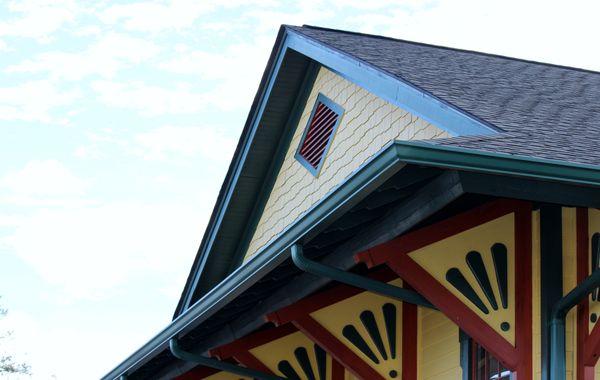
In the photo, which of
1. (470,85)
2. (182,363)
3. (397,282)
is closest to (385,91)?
(470,85)

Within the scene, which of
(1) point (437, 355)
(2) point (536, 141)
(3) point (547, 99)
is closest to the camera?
(2) point (536, 141)

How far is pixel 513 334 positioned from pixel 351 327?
256 cm

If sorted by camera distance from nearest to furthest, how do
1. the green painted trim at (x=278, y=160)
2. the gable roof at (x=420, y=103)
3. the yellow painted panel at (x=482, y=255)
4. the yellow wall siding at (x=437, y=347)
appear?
the yellow painted panel at (x=482, y=255) < the gable roof at (x=420, y=103) < the yellow wall siding at (x=437, y=347) < the green painted trim at (x=278, y=160)

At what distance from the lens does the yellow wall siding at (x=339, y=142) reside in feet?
43.1

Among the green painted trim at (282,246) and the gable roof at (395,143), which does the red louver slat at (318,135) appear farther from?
the green painted trim at (282,246)

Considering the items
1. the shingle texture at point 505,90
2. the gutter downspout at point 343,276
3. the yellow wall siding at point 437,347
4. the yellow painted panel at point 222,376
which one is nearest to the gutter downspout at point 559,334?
the shingle texture at point 505,90

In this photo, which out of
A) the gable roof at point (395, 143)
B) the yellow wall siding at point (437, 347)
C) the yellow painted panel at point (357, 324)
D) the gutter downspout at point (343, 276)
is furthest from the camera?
the yellow painted panel at point (357, 324)

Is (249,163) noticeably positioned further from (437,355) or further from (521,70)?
(437,355)

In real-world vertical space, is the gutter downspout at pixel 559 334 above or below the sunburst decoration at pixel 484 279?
below

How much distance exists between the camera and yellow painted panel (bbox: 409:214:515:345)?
9.88m

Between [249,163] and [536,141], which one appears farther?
[249,163]

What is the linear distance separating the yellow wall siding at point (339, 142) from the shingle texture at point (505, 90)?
1.25ft

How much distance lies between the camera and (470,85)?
13.2m

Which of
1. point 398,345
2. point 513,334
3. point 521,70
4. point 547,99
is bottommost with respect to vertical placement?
point 513,334
